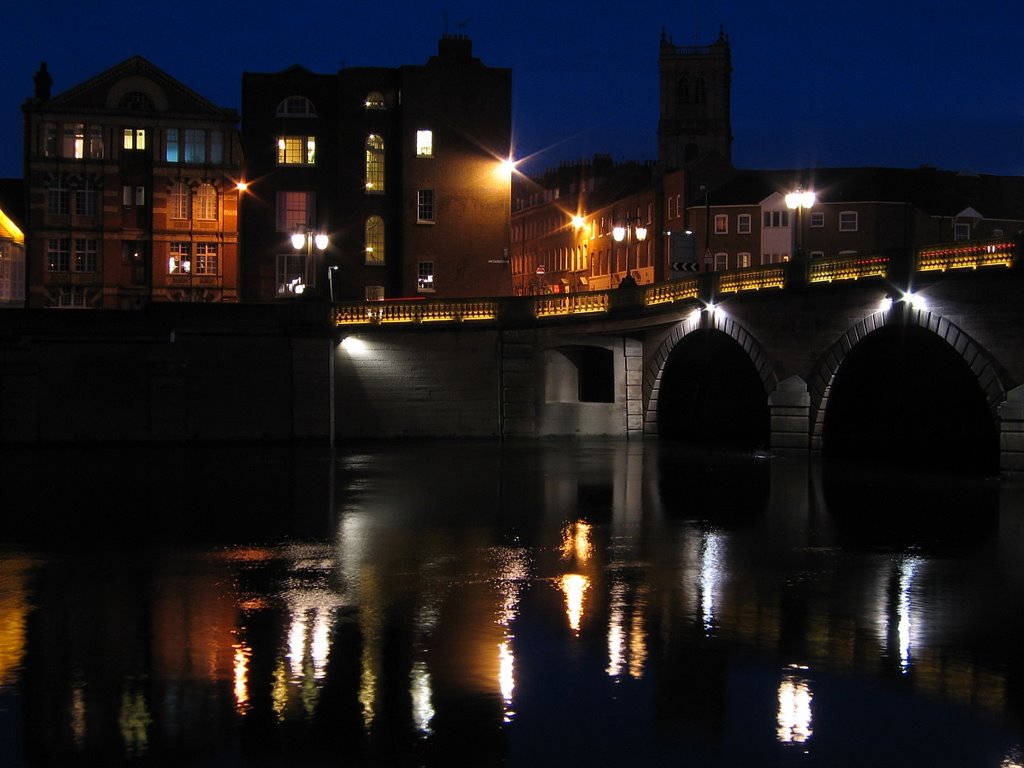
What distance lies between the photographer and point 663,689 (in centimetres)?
1781

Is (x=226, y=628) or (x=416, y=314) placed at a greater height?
(x=416, y=314)

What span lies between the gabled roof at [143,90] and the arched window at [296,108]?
4094 millimetres

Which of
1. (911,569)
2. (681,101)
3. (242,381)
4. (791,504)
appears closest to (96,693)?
(911,569)

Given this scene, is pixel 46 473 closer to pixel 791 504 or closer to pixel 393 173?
pixel 791 504

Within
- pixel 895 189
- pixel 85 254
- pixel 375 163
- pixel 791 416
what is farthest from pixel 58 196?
pixel 895 189

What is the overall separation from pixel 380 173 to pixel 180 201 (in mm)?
11516

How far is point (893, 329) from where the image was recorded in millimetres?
51531

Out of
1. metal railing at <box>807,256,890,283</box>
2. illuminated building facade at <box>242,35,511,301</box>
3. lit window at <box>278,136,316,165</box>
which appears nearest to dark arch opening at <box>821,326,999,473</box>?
metal railing at <box>807,256,890,283</box>

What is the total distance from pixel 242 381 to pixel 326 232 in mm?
16659

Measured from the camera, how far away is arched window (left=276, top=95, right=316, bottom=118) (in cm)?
7669

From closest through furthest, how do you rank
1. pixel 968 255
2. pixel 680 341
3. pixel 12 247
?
1. pixel 968 255
2. pixel 680 341
3. pixel 12 247

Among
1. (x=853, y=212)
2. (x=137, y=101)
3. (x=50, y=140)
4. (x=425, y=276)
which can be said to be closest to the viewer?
(x=425, y=276)

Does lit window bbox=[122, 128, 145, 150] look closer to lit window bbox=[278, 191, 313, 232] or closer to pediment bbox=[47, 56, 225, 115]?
pediment bbox=[47, 56, 225, 115]

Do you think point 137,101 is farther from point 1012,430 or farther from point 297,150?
point 1012,430
